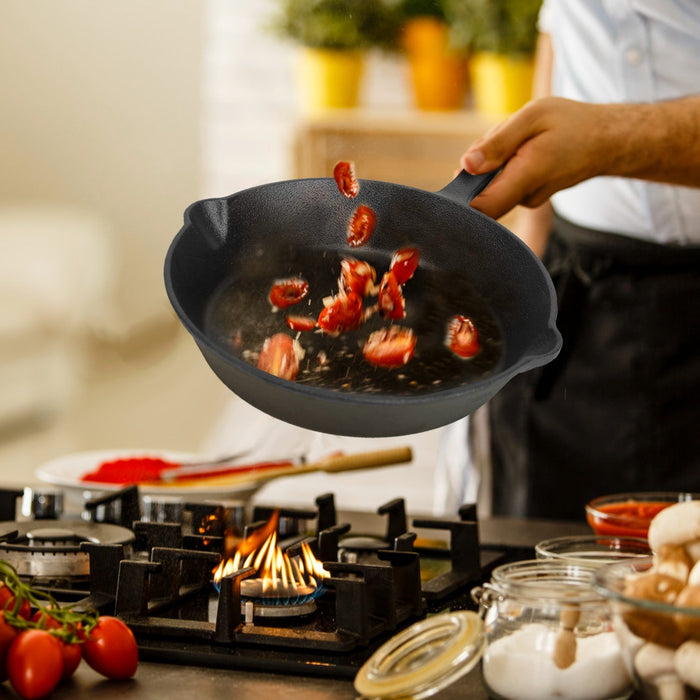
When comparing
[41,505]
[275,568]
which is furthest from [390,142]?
[275,568]

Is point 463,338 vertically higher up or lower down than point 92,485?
higher up

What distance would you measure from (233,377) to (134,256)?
2624mm

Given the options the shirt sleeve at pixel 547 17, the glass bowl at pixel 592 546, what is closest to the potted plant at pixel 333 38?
the shirt sleeve at pixel 547 17

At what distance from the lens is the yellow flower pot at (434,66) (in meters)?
2.86

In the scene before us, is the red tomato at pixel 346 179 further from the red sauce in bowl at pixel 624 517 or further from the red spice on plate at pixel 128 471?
the red spice on plate at pixel 128 471

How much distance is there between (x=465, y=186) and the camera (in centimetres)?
106

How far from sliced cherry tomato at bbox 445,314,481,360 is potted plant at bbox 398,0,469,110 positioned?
201 cm

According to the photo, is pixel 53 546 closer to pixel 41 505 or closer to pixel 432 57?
pixel 41 505

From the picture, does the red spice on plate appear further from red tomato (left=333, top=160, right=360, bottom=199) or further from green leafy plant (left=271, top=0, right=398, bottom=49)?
green leafy plant (left=271, top=0, right=398, bottom=49)

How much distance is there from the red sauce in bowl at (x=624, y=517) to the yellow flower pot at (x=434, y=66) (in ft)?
6.25

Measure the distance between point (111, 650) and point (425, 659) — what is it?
0.23 m

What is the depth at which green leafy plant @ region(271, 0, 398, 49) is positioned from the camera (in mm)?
2869

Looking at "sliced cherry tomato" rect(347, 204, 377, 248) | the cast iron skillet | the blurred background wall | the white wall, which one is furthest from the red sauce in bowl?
the white wall

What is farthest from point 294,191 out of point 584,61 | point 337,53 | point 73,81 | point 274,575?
point 73,81
